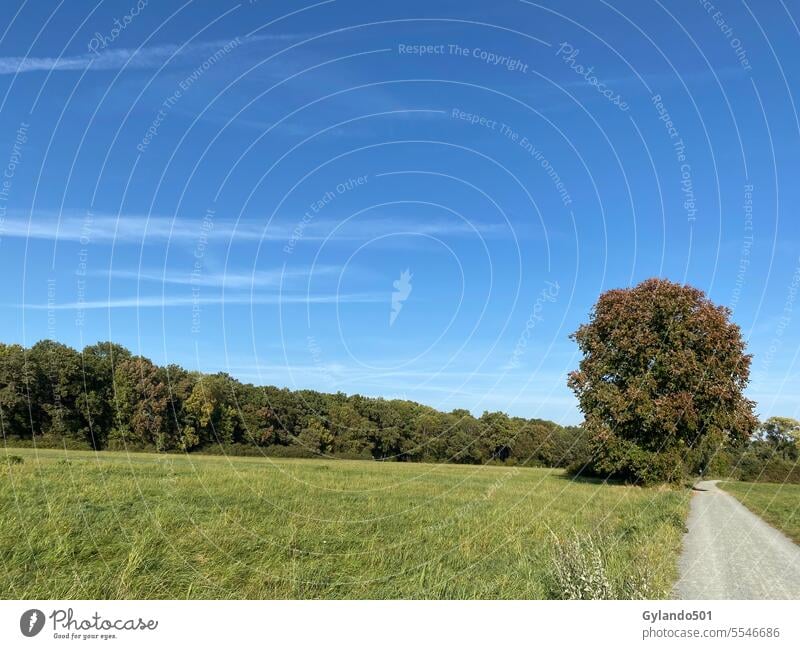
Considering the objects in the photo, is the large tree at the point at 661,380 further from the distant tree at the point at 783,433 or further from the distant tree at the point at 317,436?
the distant tree at the point at 317,436

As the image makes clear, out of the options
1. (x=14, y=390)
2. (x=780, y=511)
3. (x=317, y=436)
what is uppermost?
(x=14, y=390)

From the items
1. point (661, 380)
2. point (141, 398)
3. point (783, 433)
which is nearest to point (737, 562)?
point (783, 433)

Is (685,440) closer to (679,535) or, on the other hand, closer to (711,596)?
(679,535)

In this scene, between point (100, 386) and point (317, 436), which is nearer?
point (100, 386)

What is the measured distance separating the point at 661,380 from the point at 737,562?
17751 millimetres

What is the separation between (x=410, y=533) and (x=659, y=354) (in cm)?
1926

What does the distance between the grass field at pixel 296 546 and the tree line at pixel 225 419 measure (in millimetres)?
7123

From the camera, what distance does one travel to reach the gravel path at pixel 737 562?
811 cm

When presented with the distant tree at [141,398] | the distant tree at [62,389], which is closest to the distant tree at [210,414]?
the distant tree at [141,398]

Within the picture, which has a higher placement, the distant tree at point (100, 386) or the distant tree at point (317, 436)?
the distant tree at point (100, 386)

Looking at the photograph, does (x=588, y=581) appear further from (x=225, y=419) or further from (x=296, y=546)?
(x=225, y=419)

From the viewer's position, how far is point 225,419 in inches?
1462
